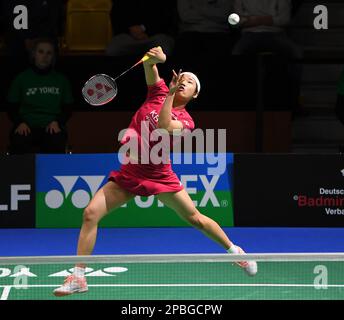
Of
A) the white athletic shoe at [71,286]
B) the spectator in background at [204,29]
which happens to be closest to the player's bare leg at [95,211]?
the white athletic shoe at [71,286]

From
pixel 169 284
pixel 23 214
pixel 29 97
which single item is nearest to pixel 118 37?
pixel 29 97

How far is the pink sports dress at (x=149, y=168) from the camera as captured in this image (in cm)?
729

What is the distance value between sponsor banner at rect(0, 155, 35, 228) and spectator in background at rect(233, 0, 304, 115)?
270cm

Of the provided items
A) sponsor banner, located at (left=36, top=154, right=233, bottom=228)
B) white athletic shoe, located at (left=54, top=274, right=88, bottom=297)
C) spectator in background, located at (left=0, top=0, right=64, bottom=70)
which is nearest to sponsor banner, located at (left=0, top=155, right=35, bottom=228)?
sponsor banner, located at (left=36, top=154, right=233, bottom=228)

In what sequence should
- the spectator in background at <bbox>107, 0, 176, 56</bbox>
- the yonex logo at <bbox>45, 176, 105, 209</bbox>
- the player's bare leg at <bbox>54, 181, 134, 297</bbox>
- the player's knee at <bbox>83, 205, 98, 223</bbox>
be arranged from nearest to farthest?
the player's bare leg at <bbox>54, 181, 134, 297</bbox> → the player's knee at <bbox>83, 205, 98, 223</bbox> → the yonex logo at <bbox>45, 176, 105, 209</bbox> → the spectator in background at <bbox>107, 0, 176, 56</bbox>

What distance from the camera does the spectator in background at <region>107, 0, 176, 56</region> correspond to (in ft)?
38.0

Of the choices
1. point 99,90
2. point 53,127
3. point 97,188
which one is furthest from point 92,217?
point 53,127

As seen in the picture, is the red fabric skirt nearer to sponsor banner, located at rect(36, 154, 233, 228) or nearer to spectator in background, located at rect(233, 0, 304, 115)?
sponsor banner, located at rect(36, 154, 233, 228)

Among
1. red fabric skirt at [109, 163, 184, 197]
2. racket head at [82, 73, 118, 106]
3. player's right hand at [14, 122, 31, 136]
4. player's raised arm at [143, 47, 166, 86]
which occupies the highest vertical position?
player's raised arm at [143, 47, 166, 86]

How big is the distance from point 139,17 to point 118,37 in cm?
32

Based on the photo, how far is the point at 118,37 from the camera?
38.4 feet

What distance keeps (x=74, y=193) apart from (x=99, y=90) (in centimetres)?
290

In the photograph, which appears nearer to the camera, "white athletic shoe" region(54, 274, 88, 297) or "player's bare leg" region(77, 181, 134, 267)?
"white athletic shoe" region(54, 274, 88, 297)

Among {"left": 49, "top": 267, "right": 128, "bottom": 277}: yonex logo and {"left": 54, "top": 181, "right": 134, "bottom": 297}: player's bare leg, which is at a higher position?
{"left": 54, "top": 181, "right": 134, "bottom": 297}: player's bare leg
